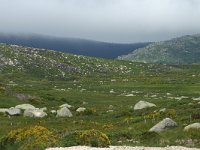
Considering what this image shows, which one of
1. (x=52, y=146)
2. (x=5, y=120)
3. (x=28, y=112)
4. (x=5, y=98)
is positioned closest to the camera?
(x=52, y=146)

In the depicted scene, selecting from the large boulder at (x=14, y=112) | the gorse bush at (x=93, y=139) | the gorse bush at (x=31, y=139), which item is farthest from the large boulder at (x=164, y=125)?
the large boulder at (x=14, y=112)

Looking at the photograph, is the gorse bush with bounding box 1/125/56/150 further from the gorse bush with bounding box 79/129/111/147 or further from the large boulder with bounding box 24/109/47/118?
the large boulder with bounding box 24/109/47/118

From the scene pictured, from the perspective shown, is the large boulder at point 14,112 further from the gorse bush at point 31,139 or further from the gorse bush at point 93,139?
the gorse bush at point 93,139

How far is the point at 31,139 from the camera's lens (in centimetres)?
3919

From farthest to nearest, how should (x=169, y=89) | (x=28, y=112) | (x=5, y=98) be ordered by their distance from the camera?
(x=169, y=89)
(x=5, y=98)
(x=28, y=112)

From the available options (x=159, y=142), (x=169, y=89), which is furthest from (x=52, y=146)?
(x=169, y=89)

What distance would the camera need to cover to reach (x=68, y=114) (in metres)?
79.9

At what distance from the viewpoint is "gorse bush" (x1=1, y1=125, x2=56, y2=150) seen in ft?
122

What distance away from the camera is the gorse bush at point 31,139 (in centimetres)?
3712

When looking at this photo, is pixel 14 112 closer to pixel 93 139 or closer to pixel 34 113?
pixel 34 113

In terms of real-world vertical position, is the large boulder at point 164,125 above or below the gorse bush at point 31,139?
below

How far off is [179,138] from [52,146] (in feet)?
41.2

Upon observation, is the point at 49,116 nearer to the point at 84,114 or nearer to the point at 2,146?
the point at 84,114

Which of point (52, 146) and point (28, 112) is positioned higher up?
point (52, 146)
